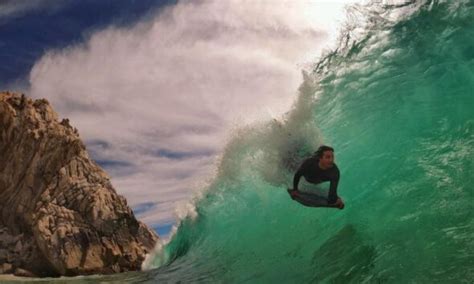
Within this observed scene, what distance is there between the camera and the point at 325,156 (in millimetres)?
9438

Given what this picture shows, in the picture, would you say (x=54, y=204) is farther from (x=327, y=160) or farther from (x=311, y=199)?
(x=327, y=160)

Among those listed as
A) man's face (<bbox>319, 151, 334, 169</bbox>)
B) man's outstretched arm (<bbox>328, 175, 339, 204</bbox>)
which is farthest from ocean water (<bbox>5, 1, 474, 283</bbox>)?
man's face (<bbox>319, 151, 334, 169</bbox>)

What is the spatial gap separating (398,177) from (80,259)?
79.0 ft

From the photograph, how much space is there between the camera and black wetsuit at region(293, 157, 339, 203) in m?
9.56

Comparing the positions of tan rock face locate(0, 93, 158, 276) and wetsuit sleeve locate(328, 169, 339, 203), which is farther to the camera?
tan rock face locate(0, 93, 158, 276)

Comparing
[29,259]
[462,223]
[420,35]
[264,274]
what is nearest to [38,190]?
[29,259]

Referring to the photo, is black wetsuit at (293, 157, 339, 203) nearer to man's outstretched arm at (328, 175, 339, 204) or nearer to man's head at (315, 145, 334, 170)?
man's outstretched arm at (328, 175, 339, 204)

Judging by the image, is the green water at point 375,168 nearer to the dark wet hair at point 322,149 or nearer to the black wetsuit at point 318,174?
the black wetsuit at point 318,174

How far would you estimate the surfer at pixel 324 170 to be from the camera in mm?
9459

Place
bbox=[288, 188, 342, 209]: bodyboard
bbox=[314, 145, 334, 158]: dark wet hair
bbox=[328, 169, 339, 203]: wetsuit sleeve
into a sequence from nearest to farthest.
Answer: bbox=[314, 145, 334, 158]: dark wet hair, bbox=[328, 169, 339, 203]: wetsuit sleeve, bbox=[288, 188, 342, 209]: bodyboard

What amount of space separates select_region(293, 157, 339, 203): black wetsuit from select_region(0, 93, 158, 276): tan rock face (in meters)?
23.0

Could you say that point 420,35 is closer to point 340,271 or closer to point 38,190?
point 340,271

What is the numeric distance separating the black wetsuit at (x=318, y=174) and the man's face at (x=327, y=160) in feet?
0.35

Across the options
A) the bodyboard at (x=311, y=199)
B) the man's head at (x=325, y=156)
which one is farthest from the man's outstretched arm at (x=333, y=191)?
the man's head at (x=325, y=156)
